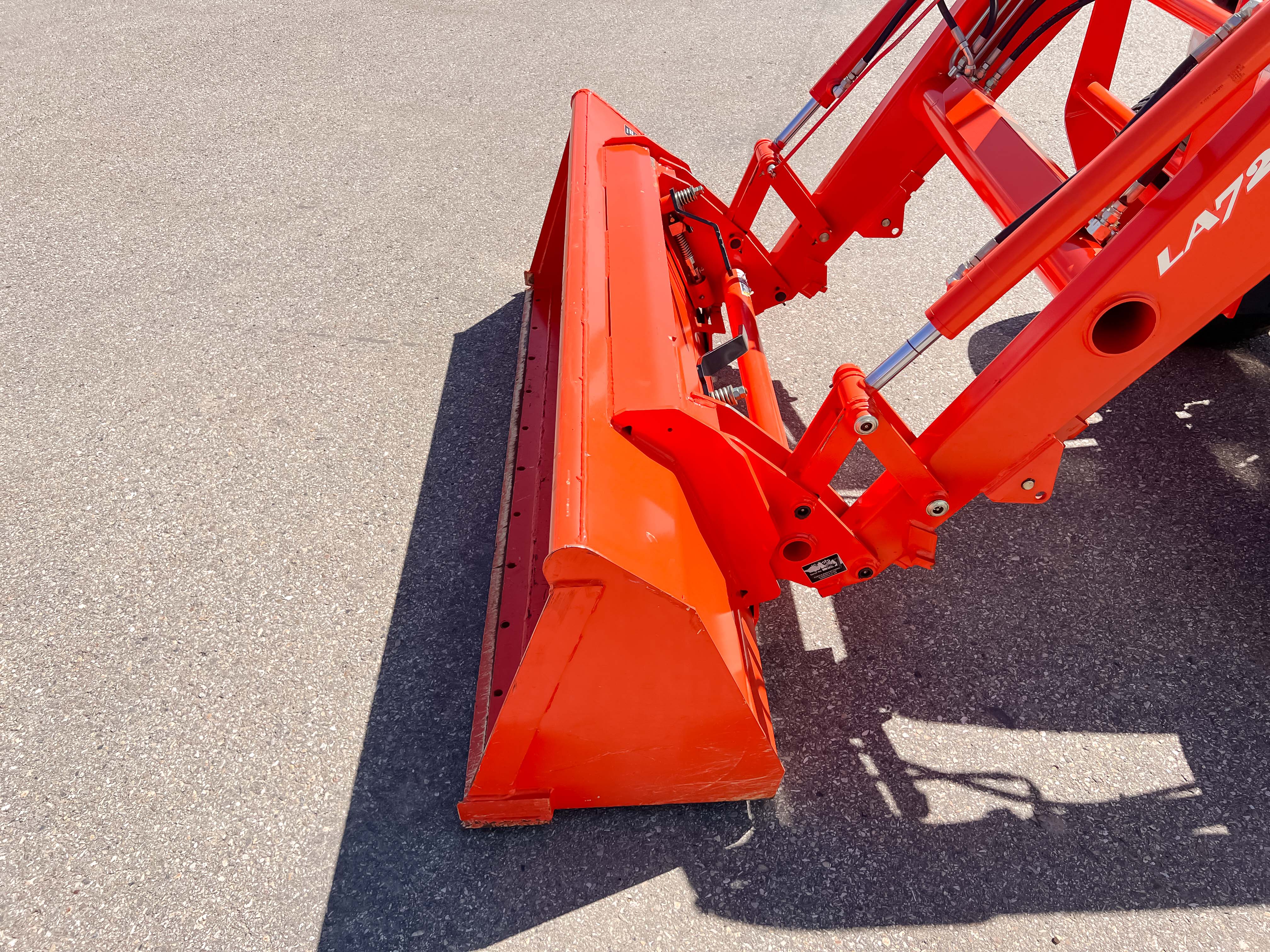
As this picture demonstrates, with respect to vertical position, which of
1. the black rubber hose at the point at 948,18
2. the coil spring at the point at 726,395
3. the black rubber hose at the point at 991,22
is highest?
the black rubber hose at the point at 991,22

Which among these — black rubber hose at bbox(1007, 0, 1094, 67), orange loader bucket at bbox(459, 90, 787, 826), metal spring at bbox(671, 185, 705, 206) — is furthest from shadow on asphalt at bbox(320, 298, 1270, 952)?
black rubber hose at bbox(1007, 0, 1094, 67)

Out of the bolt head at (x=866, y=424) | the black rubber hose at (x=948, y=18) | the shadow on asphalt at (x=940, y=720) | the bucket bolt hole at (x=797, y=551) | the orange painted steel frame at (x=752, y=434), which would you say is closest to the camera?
the orange painted steel frame at (x=752, y=434)

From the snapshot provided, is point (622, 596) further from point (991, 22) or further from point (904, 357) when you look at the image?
point (991, 22)

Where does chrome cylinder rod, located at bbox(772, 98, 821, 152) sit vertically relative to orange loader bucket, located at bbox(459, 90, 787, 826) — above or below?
above

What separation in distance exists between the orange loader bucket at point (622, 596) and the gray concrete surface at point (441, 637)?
237 millimetres

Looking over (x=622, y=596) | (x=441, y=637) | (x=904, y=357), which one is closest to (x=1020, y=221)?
(x=904, y=357)

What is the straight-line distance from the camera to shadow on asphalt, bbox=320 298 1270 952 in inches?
84.1

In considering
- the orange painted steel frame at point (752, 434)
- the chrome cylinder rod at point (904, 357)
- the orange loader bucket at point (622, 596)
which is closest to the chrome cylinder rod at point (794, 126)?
the orange painted steel frame at point (752, 434)

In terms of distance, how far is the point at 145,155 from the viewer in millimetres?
5375

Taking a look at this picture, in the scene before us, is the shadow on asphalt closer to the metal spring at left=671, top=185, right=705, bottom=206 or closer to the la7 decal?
the metal spring at left=671, top=185, right=705, bottom=206

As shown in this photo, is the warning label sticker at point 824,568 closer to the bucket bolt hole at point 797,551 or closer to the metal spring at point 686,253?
the bucket bolt hole at point 797,551

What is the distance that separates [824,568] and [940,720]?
62cm

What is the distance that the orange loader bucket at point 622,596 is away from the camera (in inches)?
70.6

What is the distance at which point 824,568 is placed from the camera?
90.8 inches
